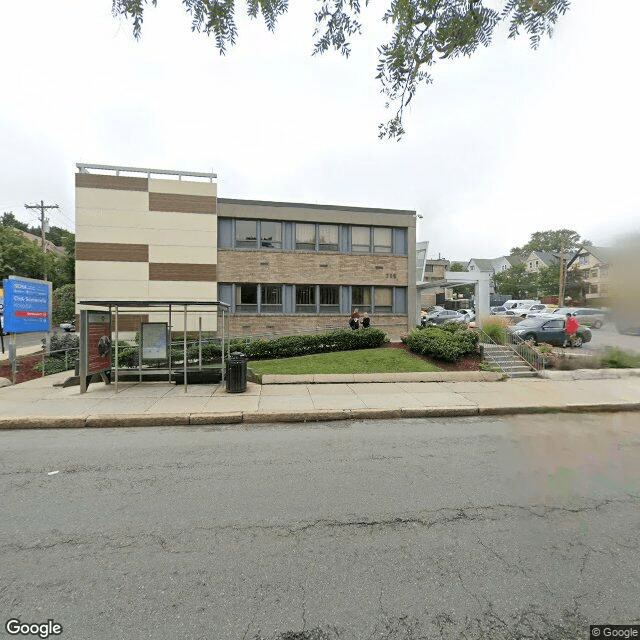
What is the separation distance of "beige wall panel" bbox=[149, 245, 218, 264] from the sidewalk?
8.70m

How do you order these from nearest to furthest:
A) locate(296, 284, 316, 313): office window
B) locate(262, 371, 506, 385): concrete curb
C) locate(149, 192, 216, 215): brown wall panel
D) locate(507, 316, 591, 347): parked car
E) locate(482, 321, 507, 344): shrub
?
locate(262, 371, 506, 385): concrete curb, locate(482, 321, 507, 344): shrub, locate(507, 316, 591, 347): parked car, locate(149, 192, 216, 215): brown wall panel, locate(296, 284, 316, 313): office window

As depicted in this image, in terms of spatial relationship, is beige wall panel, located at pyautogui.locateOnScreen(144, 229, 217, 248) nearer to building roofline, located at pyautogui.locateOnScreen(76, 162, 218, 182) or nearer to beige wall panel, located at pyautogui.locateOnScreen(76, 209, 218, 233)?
beige wall panel, located at pyautogui.locateOnScreen(76, 209, 218, 233)

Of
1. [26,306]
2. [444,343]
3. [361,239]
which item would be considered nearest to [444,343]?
[444,343]

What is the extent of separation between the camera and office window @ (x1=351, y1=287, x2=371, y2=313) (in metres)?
19.1

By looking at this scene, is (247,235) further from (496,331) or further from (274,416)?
(274,416)

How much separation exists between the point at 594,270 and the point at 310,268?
1630cm

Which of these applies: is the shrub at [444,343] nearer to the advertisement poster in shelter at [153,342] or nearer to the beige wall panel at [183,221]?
the advertisement poster in shelter at [153,342]

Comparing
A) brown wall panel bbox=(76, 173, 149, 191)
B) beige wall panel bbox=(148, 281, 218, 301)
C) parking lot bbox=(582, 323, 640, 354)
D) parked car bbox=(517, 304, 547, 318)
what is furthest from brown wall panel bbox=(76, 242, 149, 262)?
parking lot bbox=(582, 323, 640, 354)

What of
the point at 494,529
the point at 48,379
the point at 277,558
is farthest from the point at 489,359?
the point at 48,379

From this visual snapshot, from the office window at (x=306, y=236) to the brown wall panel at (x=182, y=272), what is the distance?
15.2 ft

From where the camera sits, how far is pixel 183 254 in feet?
56.6

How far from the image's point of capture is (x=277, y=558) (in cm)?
263

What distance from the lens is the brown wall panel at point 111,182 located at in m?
16.3

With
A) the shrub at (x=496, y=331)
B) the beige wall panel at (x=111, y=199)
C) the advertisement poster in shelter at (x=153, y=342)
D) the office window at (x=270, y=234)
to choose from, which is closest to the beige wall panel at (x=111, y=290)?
the beige wall panel at (x=111, y=199)
